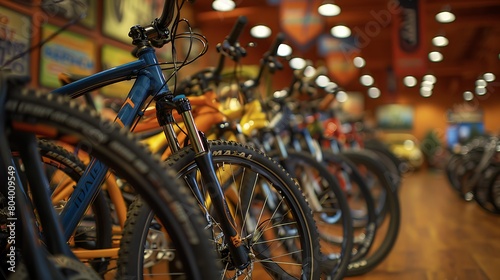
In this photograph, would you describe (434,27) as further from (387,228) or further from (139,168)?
(139,168)

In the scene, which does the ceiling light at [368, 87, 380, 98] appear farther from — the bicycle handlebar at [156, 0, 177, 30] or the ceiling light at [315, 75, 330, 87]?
the bicycle handlebar at [156, 0, 177, 30]

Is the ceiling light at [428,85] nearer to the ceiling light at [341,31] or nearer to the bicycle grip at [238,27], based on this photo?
the ceiling light at [341,31]

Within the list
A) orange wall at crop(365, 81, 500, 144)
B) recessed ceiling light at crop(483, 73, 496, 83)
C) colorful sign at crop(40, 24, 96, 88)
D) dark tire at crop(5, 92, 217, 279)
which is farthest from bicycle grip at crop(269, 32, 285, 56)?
orange wall at crop(365, 81, 500, 144)

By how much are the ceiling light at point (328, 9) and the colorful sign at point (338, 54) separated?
0.85m

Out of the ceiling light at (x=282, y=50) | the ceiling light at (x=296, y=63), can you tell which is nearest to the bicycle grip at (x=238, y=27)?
the ceiling light at (x=282, y=50)

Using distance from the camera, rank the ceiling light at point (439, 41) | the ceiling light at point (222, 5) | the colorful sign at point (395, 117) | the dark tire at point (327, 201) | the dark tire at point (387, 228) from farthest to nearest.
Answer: the colorful sign at point (395, 117) < the ceiling light at point (439, 41) < the ceiling light at point (222, 5) < the dark tire at point (387, 228) < the dark tire at point (327, 201)

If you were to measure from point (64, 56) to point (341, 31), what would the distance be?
5.13 metres

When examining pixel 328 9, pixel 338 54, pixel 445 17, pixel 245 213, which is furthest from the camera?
pixel 338 54

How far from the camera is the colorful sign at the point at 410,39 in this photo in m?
5.45

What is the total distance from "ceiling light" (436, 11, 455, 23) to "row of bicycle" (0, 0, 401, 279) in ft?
18.3

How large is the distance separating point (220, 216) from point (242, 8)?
9.69 ft

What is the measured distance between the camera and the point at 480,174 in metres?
4.00

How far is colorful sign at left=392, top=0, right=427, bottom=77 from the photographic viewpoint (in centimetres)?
545

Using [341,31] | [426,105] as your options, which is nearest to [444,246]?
[341,31]
